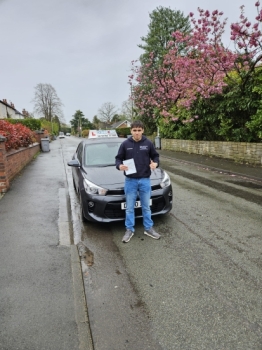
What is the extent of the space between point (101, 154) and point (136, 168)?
6.53ft

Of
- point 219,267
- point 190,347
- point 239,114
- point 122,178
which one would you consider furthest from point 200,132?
point 190,347

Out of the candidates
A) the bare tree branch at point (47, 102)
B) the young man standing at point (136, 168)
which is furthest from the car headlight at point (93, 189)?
the bare tree branch at point (47, 102)

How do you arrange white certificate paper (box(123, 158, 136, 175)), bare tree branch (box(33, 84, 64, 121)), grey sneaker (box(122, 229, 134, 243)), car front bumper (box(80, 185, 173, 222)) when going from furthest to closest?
bare tree branch (box(33, 84, 64, 121)) → car front bumper (box(80, 185, 173, 222)) → grey sneaker (box(122, 229, 134, 243)) → white certificate paper (box(123, 158, 136, 175))

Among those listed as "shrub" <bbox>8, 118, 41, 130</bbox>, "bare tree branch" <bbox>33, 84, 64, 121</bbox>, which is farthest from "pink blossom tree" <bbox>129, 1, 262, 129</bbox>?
"bare tree branch" <bbox>33, 84, 64, 121</bbox>

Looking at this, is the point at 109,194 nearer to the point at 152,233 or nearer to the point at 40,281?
the point at 152,233

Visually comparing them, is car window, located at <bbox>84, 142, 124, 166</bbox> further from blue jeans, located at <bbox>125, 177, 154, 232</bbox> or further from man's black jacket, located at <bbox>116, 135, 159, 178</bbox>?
blue jeans, located at <bbox>125, 177, 154, 232</bbox>

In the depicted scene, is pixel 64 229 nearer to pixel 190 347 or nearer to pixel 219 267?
pixel 219 267

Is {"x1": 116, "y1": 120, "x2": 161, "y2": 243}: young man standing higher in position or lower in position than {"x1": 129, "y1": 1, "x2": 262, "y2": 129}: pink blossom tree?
lower

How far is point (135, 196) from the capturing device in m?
3.78

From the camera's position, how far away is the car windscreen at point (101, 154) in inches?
205

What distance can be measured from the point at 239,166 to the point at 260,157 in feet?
2.99

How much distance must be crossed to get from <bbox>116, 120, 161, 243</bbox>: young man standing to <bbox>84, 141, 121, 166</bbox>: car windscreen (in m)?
1.42

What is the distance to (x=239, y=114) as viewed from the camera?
1158cm

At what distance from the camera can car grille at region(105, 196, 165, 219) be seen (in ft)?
13.0
